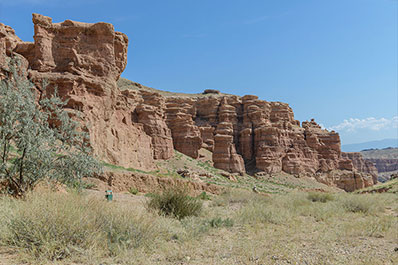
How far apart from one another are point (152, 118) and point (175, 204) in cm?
3305

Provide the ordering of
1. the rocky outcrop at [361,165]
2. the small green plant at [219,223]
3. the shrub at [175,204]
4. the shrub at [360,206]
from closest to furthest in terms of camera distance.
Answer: the small green plant at [219,223]
the shrub at [175,204]
the shrub at [360,206]
the rocky outcrop at [361,165]

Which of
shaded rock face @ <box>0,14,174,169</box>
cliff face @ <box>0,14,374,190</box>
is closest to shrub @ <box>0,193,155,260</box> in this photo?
cliff face @ <box>0,14,374,190</box>

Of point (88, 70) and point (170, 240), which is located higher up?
point (88, 70)

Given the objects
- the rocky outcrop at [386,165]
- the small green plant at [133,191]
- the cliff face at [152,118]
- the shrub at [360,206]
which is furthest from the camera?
the rocky outcrop at [386,165]

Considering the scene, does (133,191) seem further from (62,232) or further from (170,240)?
(62,232)

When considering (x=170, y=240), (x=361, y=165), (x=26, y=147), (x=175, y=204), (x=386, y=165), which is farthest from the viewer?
(x=386, y=165)

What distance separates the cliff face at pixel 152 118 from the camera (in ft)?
70.6

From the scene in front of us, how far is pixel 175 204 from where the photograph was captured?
347 inches

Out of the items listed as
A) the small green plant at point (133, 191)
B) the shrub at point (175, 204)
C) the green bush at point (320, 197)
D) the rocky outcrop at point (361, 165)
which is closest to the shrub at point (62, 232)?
the shrub at point (175, 204)

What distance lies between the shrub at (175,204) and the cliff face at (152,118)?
11.9m

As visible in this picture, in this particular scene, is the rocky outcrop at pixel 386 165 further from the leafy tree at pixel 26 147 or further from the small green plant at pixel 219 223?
the leafy tree at pixel 26 147

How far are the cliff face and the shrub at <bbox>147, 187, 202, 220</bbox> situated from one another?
11894 mm

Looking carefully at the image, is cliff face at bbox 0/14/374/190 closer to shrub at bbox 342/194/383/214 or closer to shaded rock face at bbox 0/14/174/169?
shaded rock face at bbox 0/14/174/169

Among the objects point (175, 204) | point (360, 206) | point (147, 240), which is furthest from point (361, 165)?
point (147, 240)
